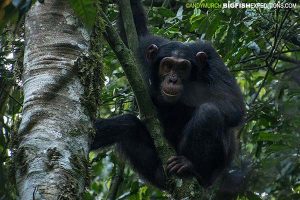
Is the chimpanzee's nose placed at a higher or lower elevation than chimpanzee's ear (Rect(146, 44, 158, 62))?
lower

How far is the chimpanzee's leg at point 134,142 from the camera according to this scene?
5449 mm

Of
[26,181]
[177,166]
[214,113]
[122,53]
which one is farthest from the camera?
[214,113]

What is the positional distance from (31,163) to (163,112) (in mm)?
3235

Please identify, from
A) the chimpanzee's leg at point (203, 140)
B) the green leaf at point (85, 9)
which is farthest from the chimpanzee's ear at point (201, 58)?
the green leaf at point (85, 9)

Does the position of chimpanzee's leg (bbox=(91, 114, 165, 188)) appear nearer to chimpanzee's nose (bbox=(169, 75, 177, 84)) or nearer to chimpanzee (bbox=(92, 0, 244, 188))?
chimpanzee (bbox=(92, 0, 244, 188))

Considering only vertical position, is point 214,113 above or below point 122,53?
below

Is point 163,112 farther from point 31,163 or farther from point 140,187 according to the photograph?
point 31,163

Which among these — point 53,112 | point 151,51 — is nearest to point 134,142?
point 151,51

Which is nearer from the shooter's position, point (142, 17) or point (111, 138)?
point (111, 138)

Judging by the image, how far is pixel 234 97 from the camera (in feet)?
18.6

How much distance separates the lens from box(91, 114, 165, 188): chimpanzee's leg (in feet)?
17.9

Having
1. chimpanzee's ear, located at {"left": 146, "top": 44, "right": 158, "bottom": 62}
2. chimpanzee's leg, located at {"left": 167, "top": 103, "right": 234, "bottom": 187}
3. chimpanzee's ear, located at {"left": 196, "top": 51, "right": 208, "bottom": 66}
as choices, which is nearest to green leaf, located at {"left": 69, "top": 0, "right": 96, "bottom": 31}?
chimpanzee's leg, located at {"left": 167, "top": 103, "right": 234, "bottom": 187}

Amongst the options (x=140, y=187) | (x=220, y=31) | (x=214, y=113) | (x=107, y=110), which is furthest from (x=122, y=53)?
(x=107, y=110)

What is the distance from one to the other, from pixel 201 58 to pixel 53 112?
11.2 ft
